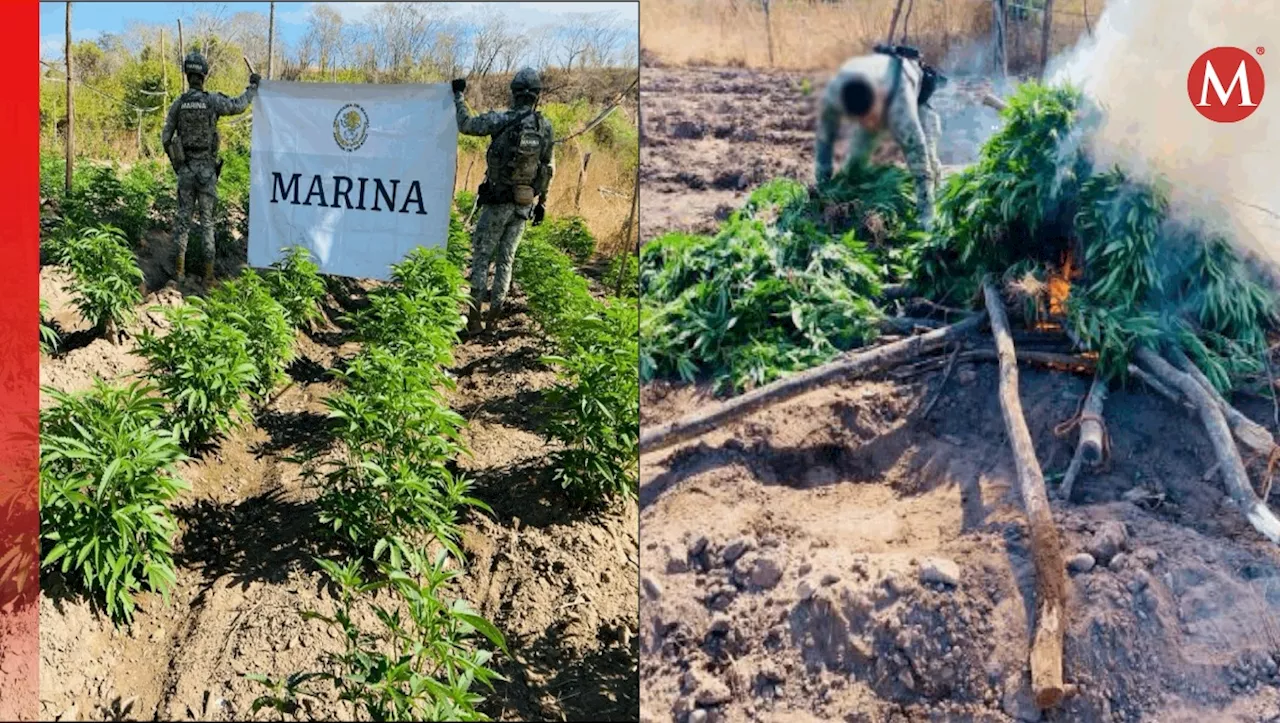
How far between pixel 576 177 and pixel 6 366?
5258mm

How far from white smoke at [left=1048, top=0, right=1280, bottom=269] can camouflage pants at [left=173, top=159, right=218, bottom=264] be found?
4.59 metres

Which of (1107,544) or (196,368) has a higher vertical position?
(196,368)

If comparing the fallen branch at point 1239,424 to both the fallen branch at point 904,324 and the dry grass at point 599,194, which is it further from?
the dry grass at point 599,194

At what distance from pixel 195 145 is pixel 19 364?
266 centimetres

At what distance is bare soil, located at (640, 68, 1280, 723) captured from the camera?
8.89 ft

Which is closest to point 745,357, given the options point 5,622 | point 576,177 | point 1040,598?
point 1040,598

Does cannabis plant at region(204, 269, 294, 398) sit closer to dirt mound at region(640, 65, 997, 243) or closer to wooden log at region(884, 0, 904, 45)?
dirt mound at region(640, 65, 997, 243)

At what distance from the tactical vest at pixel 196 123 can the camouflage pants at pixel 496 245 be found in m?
1.69

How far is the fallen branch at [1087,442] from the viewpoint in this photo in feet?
10.4

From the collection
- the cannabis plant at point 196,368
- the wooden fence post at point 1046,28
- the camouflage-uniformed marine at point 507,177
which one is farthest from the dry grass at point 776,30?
the camouflage-uniformed marine at point 507,177

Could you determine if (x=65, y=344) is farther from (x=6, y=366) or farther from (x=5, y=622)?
(x=5, y=622)

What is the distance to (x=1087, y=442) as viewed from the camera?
10.5ft

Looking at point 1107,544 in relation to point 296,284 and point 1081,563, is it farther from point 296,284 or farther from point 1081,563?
point 296,284

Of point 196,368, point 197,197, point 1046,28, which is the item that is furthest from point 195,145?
point 1046,28
